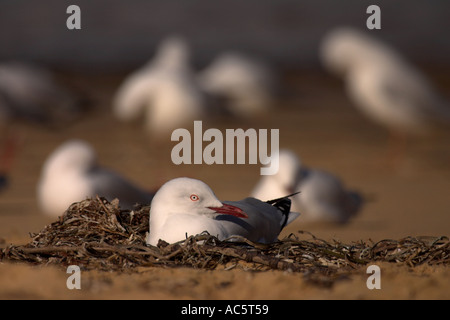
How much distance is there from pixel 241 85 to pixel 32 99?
3377 mm

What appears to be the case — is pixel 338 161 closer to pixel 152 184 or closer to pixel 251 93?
pixel 251 93

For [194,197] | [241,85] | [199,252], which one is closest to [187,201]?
[194,197]

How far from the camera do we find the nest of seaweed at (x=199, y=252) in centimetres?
477

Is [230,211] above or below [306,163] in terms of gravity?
below

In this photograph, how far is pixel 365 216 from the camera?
30.5ft

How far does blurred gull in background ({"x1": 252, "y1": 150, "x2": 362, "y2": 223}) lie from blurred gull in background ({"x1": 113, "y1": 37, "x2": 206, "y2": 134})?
3.43 meters

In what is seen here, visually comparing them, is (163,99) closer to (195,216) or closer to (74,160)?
(74,160)

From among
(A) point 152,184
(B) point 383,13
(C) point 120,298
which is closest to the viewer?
(C) point 120,298

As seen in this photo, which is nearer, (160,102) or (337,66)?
(160,102)

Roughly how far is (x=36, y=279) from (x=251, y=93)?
9923mm

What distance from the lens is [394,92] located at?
1303cm

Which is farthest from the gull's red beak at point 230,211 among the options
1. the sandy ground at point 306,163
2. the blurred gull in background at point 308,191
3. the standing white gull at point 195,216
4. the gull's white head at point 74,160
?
the gull's white head at point 74,160

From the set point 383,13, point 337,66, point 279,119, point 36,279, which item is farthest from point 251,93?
point 383,13

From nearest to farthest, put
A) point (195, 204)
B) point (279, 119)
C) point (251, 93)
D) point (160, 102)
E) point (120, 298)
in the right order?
point (120, 298) < point (195, 204) < point (160, 102) < point (251, 93) < point (279, 119)
